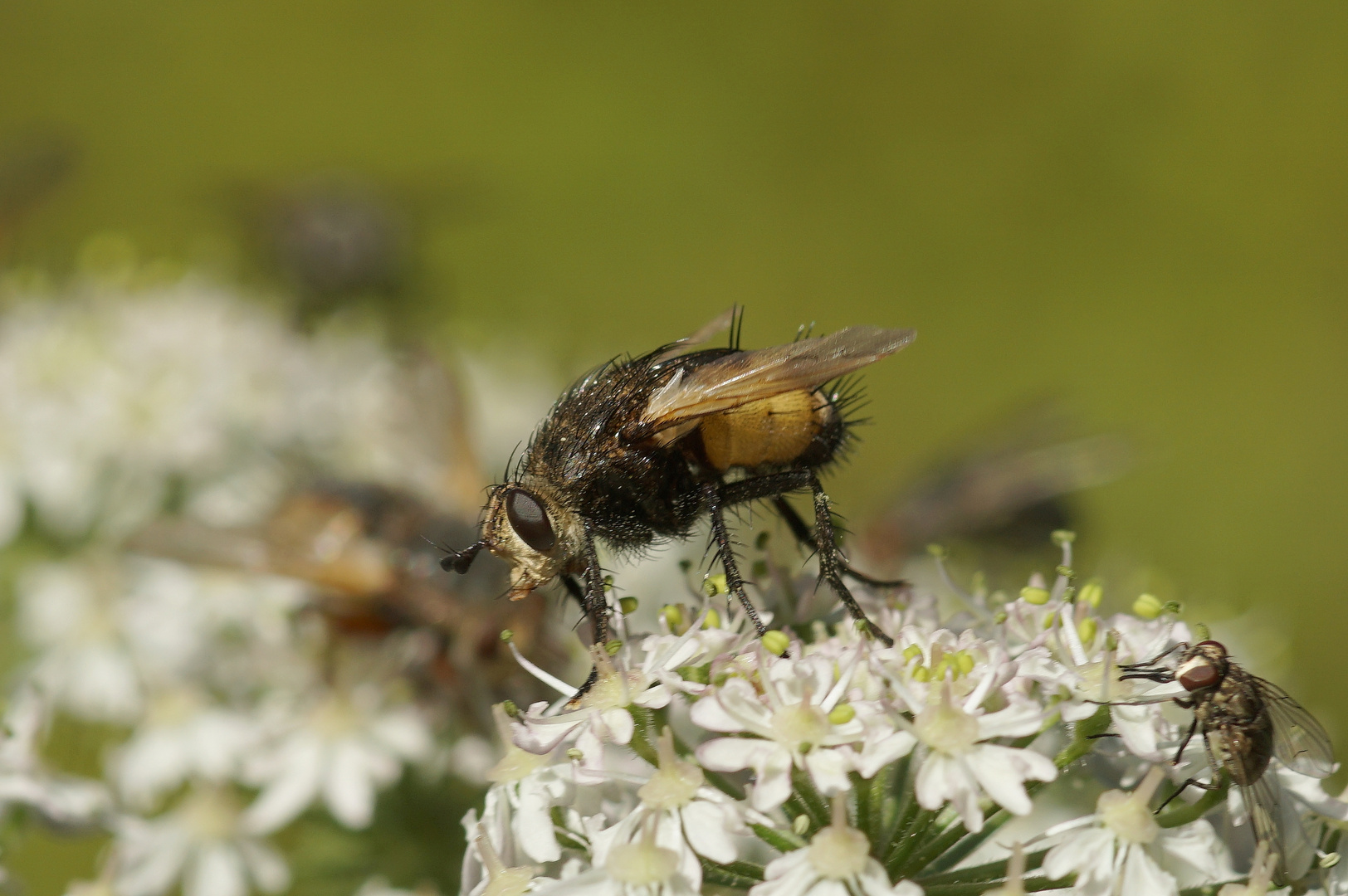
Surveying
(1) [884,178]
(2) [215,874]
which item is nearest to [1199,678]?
(2) [215,874]

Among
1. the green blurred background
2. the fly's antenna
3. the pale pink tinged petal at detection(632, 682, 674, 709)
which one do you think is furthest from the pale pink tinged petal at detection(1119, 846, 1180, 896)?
the green blurred background

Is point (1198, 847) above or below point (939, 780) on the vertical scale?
below

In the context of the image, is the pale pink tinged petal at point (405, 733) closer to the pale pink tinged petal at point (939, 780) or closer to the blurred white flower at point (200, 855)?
the blurred white flower at point (200, 855)

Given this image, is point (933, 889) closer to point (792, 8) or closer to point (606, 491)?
point (606, 491)

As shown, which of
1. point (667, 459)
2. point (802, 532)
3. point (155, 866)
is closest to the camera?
point (667, 459)

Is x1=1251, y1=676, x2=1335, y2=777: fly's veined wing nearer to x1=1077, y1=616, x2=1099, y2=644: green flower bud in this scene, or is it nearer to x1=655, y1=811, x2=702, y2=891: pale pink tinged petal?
x1=1077, y1=616, x2=1099, y2=644: green flower bud

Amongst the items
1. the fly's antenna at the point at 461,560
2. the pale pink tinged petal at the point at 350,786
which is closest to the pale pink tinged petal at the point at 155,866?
the pale pink tinged petal at the point at 350,786

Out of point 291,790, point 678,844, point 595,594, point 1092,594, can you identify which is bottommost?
point 678,844

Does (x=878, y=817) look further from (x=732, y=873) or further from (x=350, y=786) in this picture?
(x=350, y=786)

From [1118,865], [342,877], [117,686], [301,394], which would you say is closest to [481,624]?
[342,877]
